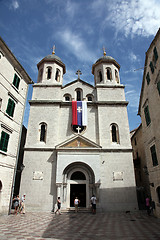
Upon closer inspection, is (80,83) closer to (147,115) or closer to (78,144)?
(78,144)

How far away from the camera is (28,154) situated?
17812 mm

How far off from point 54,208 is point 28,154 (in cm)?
618

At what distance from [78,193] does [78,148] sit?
4669 millimetres

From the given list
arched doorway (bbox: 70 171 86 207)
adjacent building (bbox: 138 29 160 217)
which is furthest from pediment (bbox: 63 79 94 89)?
arched doorway (bbox: 70 171 86 207)

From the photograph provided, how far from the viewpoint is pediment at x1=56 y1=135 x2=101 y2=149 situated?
17.7 m

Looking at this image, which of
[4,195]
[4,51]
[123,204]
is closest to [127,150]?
[123,204]

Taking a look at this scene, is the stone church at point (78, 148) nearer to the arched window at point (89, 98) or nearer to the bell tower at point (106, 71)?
the arched window at point (89, 98)

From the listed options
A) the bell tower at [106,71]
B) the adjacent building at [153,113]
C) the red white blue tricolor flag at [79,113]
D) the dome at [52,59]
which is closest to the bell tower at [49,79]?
the dome at [52,59]

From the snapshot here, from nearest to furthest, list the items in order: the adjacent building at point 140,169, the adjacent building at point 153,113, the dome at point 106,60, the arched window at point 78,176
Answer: the adjacent building at point 153,113 < the arched window at point 78,176 < the adjacent building at point 140,169 < the dome at point 106,60

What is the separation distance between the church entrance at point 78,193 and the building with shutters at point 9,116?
239 inches

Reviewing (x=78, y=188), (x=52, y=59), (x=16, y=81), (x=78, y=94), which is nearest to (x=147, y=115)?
(x=78, y=188)

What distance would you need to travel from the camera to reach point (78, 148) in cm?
1758

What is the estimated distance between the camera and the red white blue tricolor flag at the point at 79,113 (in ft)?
64.1

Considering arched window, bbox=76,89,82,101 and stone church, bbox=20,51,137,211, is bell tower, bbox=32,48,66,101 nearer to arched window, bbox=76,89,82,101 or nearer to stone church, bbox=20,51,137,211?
stone church, bbox=20,51,137,211
